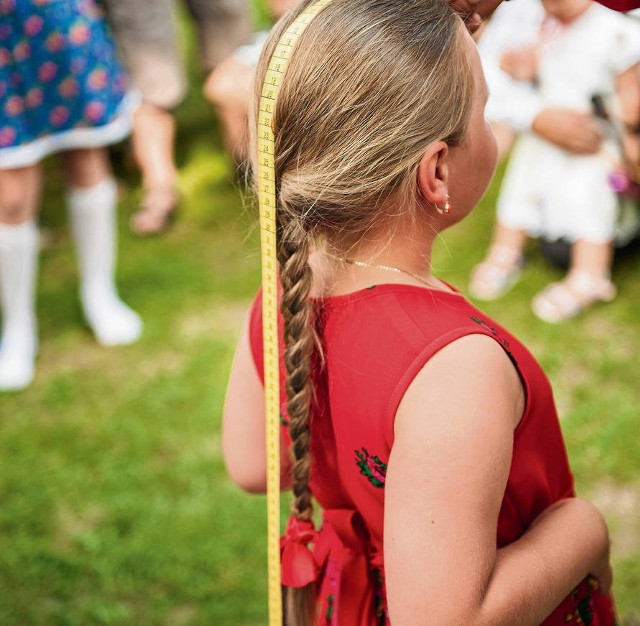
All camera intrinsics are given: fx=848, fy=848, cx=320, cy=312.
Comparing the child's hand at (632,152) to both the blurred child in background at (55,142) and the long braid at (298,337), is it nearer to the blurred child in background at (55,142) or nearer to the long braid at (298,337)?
the blurred child in background at (55,142)

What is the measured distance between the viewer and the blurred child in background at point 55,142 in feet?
9.43

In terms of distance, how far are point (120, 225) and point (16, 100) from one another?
4.80ft

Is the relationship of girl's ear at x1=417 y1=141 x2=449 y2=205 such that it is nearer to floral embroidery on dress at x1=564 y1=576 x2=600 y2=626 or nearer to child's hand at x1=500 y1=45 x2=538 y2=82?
floral embroidery on dress at x1=564 y1=576 x2=600 y2=626

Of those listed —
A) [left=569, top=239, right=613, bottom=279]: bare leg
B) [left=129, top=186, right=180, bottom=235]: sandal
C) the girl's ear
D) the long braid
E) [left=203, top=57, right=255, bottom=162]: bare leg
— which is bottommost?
[left=129, top=186, right=180, bottom=235]: sandal

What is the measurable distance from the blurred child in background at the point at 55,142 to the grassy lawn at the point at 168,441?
146 millimetres

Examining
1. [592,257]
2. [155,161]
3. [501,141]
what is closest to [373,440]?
[592,257]

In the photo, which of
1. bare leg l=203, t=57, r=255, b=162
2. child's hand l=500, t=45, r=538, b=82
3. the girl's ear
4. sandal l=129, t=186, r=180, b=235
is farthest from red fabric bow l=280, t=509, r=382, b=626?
bare leg l=203, t=57, r=255, b=162

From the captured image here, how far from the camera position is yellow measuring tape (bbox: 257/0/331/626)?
3.40ft

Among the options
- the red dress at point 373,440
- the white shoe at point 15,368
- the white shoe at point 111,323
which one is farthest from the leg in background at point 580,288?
the red dress at point 373,440

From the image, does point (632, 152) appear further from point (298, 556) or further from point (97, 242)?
point (298, 556)

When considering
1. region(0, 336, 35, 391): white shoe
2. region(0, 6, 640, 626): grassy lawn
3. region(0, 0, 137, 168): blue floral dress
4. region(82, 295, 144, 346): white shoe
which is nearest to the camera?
region(0, 6, 640, 626): grassy lawn

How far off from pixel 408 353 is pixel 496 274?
2.61m

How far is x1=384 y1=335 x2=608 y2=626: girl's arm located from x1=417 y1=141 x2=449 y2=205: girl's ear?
194mm

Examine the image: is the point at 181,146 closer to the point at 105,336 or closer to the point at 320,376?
the point at 105,336
